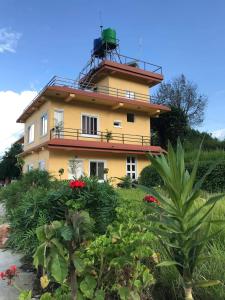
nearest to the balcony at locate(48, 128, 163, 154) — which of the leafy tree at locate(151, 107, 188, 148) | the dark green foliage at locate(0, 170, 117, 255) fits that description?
the leafy tree at locate(151, 107, 188, 148)

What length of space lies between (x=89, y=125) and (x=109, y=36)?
436 inches

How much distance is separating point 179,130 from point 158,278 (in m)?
32.6

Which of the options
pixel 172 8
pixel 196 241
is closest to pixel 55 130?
pixel 172 8

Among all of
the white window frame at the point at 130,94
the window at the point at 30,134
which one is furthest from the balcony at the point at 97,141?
the window at the point at 30,134

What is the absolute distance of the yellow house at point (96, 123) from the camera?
23.4 metres

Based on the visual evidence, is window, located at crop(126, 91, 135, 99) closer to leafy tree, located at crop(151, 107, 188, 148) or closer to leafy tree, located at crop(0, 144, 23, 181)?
leafy tree, located at crop(151, 107, 188, 148)

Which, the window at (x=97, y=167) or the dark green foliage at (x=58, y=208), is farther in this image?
the window at (x=97, y=167)

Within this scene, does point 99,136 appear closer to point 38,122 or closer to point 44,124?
point 44,124

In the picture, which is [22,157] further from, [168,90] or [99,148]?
[168,90]

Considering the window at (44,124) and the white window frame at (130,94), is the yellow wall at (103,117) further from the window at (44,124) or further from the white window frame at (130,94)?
the white window frame at (130,94)

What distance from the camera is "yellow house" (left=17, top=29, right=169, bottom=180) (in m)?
23.4

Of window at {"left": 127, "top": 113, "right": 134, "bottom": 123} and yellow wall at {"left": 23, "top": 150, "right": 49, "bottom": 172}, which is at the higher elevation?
window at {"left": 127, "top": 113, "right": 134, "bottom": 123}

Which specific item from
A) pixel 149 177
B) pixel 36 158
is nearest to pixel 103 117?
pixel 36 158

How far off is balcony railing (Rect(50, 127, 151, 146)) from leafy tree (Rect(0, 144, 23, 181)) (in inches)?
815
